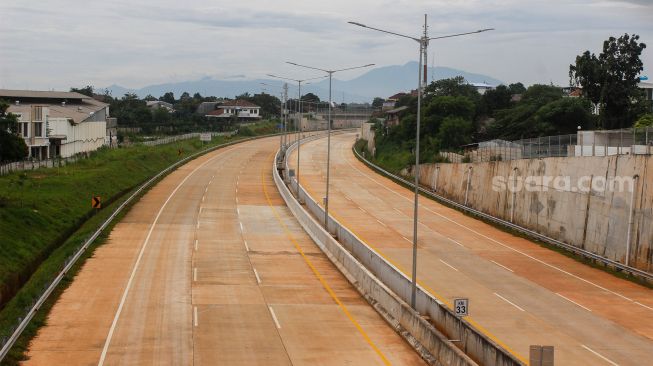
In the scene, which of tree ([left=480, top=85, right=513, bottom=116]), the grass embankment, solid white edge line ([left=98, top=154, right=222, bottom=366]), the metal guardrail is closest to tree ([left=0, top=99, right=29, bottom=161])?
the grass embankment

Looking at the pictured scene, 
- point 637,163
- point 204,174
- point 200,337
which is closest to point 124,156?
point 204,174

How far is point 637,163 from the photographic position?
45.2 metres

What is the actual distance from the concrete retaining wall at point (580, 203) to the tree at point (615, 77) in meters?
19.3

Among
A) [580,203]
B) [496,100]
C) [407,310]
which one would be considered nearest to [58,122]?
[496,100]

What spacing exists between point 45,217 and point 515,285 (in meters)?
32.5

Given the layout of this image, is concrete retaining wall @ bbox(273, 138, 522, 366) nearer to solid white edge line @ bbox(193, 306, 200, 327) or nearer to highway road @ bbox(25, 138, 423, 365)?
highway road @ bbox(25, 138, 423, 365)

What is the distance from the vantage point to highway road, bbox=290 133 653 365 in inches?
1171

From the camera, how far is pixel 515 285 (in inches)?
1593

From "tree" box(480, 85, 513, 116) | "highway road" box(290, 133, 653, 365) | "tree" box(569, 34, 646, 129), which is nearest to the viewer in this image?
"highway road" box(290, 133, 653, 365)

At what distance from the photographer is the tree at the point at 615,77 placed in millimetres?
81688

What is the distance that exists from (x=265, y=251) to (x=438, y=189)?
106 ft

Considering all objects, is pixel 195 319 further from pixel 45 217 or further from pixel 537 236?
pixel 45 217

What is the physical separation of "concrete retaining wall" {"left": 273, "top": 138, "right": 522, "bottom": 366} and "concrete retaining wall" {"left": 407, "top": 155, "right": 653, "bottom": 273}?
12.8 m

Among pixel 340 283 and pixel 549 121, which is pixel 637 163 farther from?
pixel 549 121
